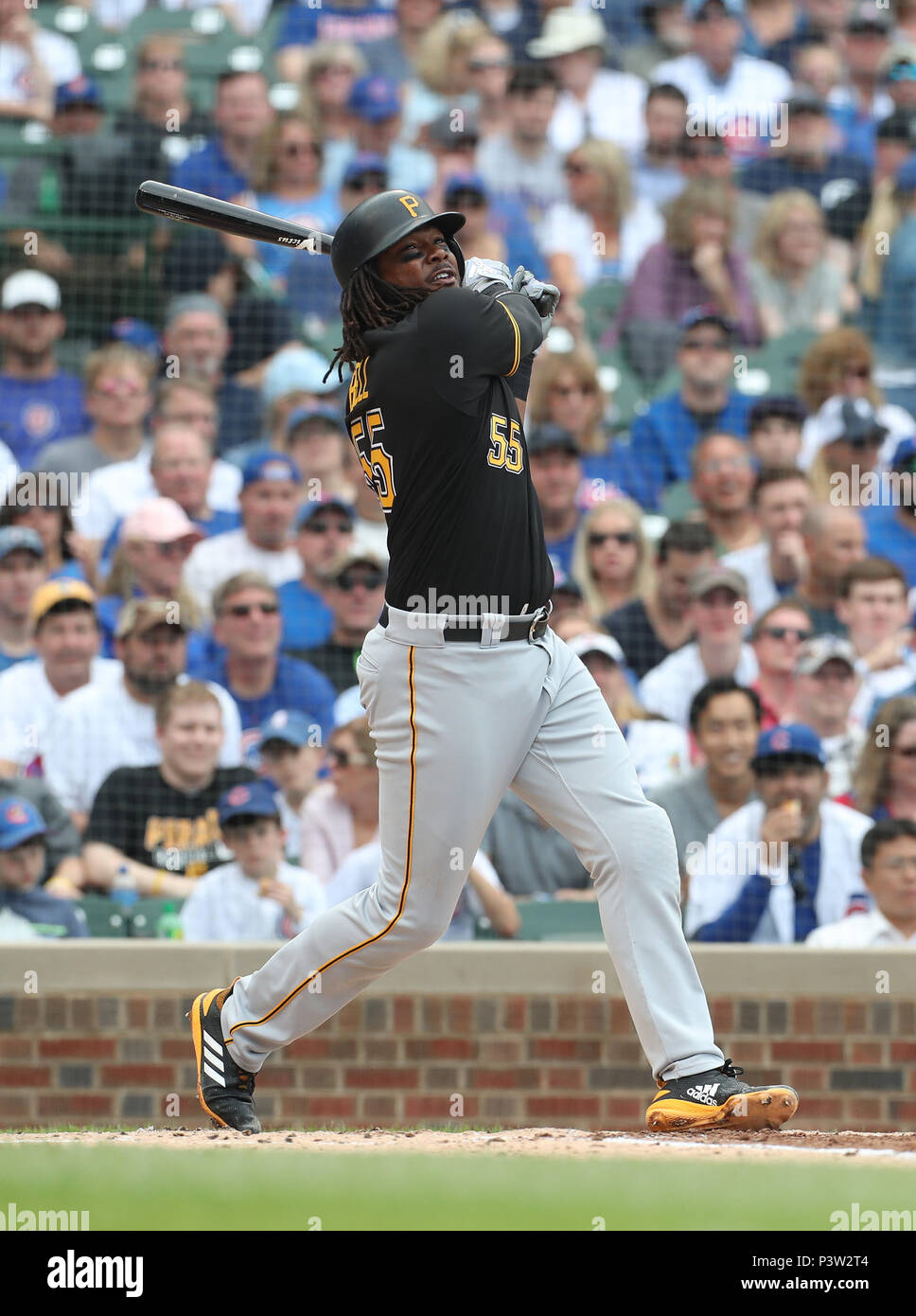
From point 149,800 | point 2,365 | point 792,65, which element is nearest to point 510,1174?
point 149,800

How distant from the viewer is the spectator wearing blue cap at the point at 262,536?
8.11 metres

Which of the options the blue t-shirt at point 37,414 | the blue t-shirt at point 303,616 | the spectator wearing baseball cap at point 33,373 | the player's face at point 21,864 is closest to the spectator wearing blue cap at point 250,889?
the player's face at point 21,864

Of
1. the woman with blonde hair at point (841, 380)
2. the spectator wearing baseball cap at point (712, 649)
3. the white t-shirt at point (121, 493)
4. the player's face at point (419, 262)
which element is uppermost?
the woman with blonde hair at point (841, 380)

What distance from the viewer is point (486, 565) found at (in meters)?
4.19

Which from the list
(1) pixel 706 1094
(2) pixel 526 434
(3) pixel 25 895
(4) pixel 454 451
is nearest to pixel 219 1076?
(1) pixel 706 1094

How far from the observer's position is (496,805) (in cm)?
427

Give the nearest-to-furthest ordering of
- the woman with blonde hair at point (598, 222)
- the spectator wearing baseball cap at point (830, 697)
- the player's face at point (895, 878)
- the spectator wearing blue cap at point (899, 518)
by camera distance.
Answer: the player's face at point (895, 878) → the spectator wearing baseball cap at point (830, 697) → the spectator wearing blue cap at point (899, 518) → the woman with blonde hair at point (598, 222)

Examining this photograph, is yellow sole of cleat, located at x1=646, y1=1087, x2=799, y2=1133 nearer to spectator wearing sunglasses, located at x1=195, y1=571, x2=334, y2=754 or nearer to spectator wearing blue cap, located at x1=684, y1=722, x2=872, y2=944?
spectator wearing blue cap, located at x1=684, y1=722, x2=872, y2=944

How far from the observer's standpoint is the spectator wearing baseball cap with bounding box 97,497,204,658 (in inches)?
312

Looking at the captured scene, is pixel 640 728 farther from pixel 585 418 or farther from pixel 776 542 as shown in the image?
pixel 585 418

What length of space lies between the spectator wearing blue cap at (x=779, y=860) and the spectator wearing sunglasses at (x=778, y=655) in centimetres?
74

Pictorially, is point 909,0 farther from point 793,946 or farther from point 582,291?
point 793,946

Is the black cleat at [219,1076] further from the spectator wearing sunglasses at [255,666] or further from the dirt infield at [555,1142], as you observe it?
the spectator wearing sunglasses at [255,666]

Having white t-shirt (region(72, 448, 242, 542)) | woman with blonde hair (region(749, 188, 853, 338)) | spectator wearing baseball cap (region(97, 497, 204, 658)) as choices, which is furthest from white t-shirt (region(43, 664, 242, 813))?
woman with blonde hair (region(749, 188, 853, 338))
